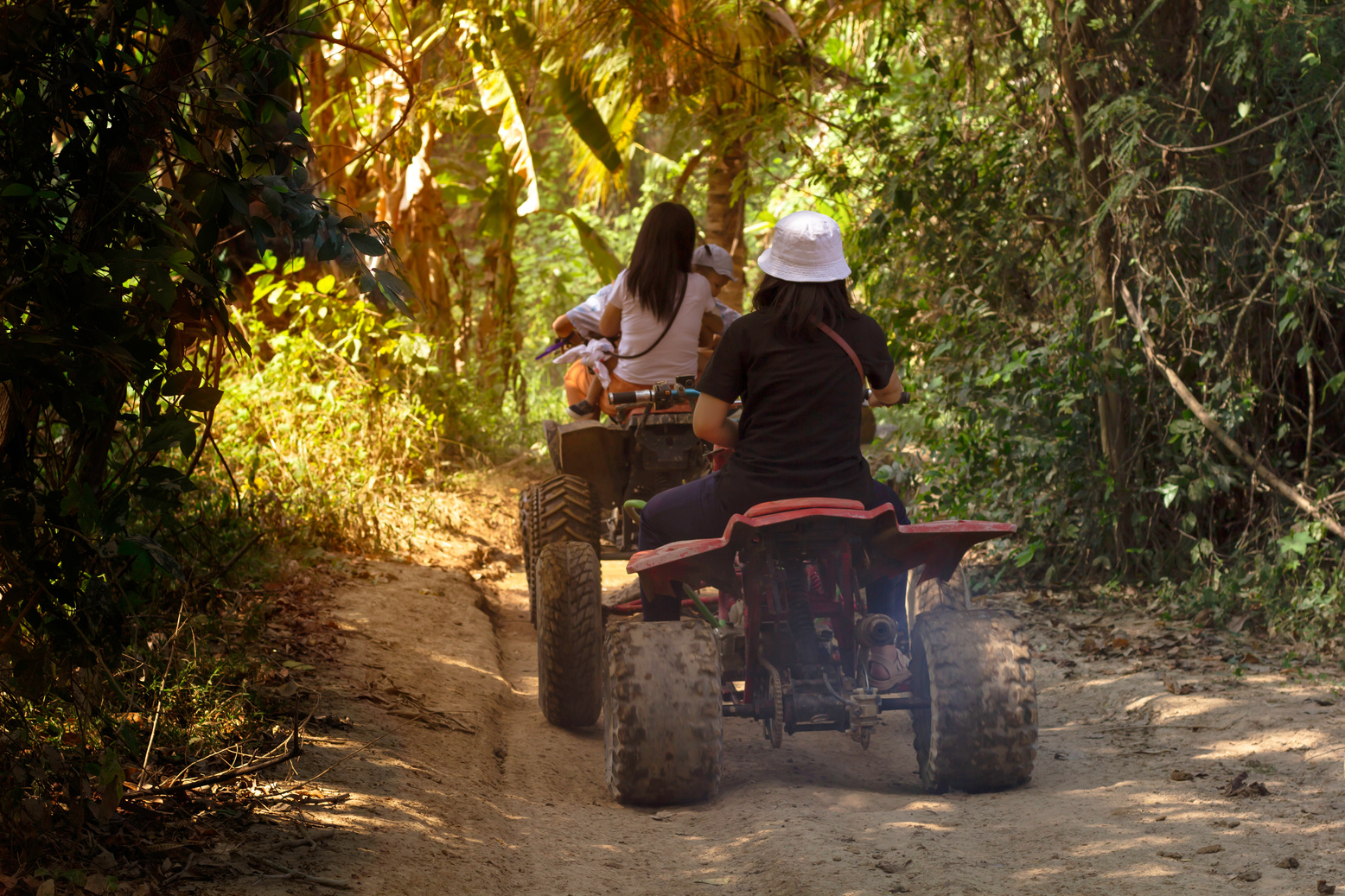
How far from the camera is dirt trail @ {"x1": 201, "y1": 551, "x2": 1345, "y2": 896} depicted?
329 cm

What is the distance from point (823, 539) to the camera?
401 cm

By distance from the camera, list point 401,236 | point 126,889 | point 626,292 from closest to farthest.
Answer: point 126,889 < point 626,292 < point 401,236

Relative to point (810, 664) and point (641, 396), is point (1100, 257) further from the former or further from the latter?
point (810, 664)

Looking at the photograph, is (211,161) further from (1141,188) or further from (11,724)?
(1141,188)

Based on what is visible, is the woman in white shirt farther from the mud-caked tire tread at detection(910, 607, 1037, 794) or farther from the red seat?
the mud-caked tire tread at detection(910, 607, 1037, 794)

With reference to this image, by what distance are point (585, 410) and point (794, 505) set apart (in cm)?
301

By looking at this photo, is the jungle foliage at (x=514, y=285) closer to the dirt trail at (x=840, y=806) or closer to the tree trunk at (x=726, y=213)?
the tree trunk at (x=726, y=213)

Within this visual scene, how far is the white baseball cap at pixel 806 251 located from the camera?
13.6 feet

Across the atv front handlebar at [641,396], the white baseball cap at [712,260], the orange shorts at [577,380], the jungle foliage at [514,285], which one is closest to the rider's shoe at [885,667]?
the atv front handlebar at [641,396]

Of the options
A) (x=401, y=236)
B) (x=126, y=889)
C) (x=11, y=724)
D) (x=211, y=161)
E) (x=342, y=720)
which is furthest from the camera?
(x=401, y=236)

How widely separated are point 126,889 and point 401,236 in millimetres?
8462

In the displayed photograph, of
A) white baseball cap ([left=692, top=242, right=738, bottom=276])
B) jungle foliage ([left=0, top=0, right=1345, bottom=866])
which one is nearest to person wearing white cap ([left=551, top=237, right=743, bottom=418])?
white baseball cap ([left=692, top=242, right=738, bottom=276])

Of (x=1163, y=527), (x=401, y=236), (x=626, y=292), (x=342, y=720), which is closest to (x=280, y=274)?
(x=401, y=236)

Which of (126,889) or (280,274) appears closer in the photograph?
(126,889)
